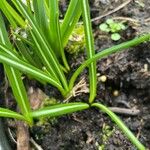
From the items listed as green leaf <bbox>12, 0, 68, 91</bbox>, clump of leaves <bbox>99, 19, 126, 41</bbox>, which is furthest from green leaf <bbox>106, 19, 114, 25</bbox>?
green leaf <bbox>12, 0, 68, 91</bbox>

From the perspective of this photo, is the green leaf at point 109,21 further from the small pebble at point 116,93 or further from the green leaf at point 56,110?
the green leaf at point 56,110

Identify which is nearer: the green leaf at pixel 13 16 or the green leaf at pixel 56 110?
the green leaf at pixel 56 110

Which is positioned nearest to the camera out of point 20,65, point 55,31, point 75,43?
point 20,65

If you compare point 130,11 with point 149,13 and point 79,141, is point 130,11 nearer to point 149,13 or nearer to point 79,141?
point 149,13

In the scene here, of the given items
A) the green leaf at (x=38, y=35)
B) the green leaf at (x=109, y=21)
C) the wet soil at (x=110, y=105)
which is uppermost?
the green leaf at (x=38, y=35)

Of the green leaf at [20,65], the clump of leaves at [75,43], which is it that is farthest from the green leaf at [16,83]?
the clump of leaves at [75,43]

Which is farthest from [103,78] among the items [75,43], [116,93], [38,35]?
[38,35]

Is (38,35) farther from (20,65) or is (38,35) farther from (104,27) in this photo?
(104,27)

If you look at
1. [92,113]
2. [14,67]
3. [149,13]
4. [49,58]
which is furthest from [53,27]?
[149,13]
